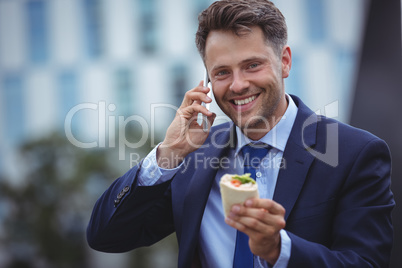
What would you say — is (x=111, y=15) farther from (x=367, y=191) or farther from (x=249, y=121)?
(x=367, y=191)

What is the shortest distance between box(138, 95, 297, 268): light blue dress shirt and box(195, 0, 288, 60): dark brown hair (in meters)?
0.41

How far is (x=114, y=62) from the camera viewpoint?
7.62m

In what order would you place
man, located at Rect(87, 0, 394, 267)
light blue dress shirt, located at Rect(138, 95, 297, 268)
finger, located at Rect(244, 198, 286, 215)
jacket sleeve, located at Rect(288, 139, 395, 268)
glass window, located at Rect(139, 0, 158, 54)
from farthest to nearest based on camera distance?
glass window, located at Rect(139, 0, 158, 54) < light blue dress shirt, located at Rect(138, 95, 297, 268) < man, located at Rect(87, 0, 394, 267) < jacket sleeve, located at Rect(288, 139, 395, 268) < finger, located at Rect(244, 198, 286, 215)

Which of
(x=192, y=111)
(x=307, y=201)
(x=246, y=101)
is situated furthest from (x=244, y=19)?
(x=307, y=201)

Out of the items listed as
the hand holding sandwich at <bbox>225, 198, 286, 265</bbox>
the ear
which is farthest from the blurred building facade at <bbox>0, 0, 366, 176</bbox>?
the hand holding sandwich at <bbox>225, 198, 286, 265</bbox>

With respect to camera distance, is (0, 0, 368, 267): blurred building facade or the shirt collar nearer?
the shirt collar

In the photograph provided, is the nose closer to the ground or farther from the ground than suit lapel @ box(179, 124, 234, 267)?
farther from the ground

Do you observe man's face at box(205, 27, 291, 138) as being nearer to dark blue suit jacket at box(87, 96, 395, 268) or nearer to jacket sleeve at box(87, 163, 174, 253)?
dark blue suit jacket at box(87, 96, 395, 268)

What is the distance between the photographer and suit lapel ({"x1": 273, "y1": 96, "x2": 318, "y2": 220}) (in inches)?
81.7

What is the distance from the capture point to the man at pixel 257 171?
1965 mm

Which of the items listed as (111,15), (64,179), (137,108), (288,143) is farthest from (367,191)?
(111,15)

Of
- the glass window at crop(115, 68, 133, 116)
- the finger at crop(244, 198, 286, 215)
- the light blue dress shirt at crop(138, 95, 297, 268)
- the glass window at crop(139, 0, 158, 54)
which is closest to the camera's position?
the finger at crop(244, 198, 286, 215)

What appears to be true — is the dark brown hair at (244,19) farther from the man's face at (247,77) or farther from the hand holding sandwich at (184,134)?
the hand holding sandwich at (184,134)

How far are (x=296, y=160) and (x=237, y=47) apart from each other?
2.20ft
